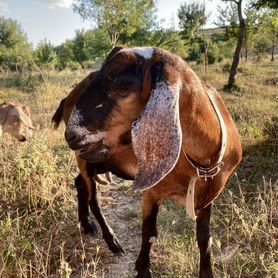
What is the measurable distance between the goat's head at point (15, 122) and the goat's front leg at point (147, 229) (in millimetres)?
3124

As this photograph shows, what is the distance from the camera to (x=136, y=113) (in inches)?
63.9

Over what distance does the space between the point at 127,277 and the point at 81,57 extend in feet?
101

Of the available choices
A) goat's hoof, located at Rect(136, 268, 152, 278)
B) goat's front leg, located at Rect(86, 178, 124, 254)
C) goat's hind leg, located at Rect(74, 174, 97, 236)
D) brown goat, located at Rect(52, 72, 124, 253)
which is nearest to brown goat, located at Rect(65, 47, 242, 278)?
goat's hoof, located at Rect(136, 268, 152, 278)

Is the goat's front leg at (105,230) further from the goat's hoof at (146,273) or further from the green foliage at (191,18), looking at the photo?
the green foliage at (191,18)

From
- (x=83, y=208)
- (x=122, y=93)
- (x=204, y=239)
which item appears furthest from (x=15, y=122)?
(x=122, y=93)

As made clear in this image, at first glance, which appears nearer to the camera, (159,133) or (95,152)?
(159,133)

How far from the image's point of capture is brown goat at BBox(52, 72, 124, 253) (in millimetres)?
3087

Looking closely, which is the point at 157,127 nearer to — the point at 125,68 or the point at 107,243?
the point at 125,68

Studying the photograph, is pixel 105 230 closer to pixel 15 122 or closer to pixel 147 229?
pixel 147 229

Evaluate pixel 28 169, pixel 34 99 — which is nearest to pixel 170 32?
pixel 34 99

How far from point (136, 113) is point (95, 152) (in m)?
0.24

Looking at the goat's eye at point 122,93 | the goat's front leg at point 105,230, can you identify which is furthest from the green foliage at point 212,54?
the goat's eye at point 122,93

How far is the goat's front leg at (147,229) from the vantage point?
2.44m

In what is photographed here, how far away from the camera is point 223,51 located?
1125 inches
